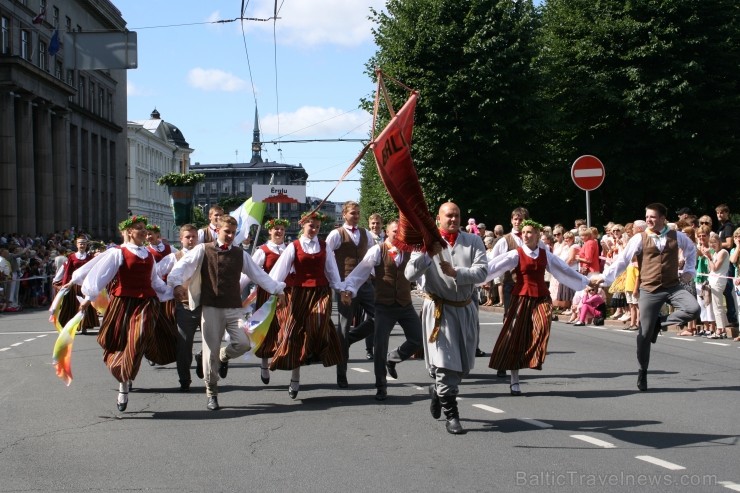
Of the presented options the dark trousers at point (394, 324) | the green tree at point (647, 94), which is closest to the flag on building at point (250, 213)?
the dark trousers at point (394, 324)

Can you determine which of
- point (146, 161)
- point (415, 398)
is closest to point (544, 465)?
point (415, 398)

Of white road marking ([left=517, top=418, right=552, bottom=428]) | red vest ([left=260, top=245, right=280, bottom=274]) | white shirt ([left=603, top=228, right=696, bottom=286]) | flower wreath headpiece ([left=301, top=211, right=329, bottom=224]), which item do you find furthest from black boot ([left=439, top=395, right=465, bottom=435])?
red vest ([left=260, top=245, right=280, bottom=274])

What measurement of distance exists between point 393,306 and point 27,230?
125ft

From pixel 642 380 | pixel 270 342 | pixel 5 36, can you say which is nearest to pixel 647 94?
pixel 642 380

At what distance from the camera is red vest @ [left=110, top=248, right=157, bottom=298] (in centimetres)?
988

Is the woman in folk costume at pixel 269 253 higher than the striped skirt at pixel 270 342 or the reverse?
higher

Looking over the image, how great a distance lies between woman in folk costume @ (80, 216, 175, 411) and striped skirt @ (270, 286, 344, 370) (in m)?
1.27

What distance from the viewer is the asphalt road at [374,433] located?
629cm

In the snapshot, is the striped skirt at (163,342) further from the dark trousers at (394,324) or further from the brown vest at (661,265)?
the brown vest at (661,265)

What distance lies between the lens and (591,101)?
116 ft

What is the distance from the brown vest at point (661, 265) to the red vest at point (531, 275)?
1.11 meters

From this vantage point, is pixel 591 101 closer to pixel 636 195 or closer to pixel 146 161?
pixel 636 195

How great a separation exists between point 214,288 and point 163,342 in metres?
1.31

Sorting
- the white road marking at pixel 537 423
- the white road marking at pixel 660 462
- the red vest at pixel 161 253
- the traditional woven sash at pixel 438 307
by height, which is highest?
the red vest at pixel 161 253
